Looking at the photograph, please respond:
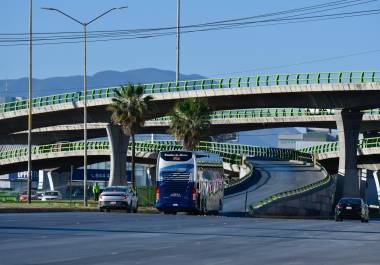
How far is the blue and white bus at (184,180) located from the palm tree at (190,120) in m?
37.2

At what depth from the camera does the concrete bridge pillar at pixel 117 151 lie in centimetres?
10606

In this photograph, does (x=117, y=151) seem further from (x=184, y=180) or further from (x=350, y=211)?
(x=184, y=180)

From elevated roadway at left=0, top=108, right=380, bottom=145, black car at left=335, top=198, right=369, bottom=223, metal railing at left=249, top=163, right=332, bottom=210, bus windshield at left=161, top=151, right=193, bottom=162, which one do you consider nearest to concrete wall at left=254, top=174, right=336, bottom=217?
metal railing at left=249, top=163, right=332, bottom=210

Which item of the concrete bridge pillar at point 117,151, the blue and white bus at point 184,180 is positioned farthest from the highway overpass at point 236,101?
the blue and white bus at point 184,180

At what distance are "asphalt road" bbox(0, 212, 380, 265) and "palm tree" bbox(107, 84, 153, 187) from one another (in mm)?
56811

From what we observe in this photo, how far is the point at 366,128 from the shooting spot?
392 ft

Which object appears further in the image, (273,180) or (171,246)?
(273,180)

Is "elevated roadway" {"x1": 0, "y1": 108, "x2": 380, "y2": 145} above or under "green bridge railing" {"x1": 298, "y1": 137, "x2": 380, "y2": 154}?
above

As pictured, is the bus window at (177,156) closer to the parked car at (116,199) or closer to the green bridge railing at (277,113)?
the parked car at (116,199)

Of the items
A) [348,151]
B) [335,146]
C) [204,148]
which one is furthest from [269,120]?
[348,151]

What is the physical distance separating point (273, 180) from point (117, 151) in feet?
51.9

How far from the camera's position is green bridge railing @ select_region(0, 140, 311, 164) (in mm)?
122188

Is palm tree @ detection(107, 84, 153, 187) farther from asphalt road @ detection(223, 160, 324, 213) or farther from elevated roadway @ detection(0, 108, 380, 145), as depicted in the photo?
elevated roadway @ detection(0, 108, 380, 145)

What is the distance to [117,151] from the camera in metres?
107
